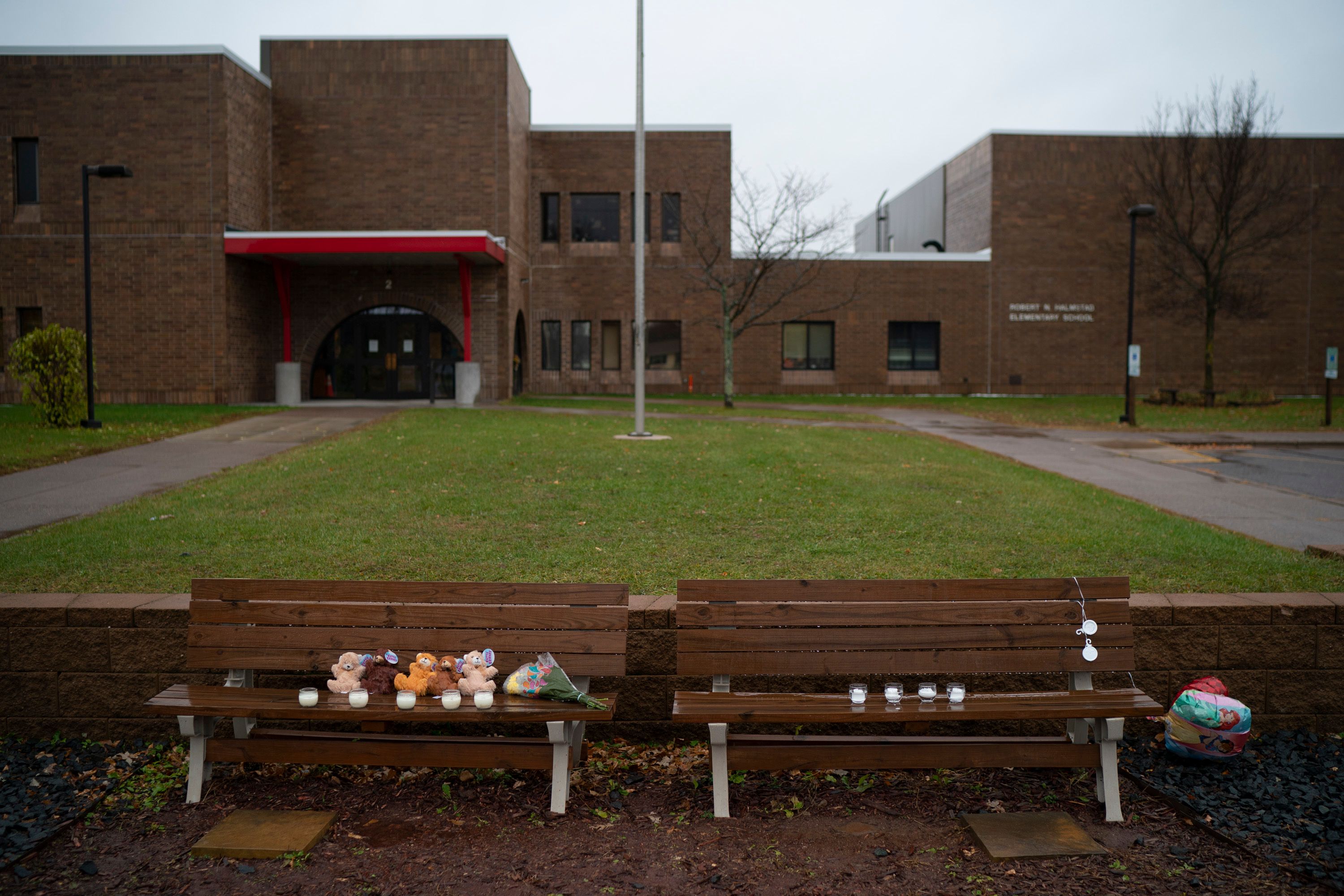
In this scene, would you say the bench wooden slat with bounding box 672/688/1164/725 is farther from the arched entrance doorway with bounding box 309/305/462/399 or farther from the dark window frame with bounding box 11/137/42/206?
the dark window frame with bounding box 11/137/42/206

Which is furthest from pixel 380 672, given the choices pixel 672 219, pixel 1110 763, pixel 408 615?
pixel 672 219

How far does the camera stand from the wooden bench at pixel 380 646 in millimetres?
4363

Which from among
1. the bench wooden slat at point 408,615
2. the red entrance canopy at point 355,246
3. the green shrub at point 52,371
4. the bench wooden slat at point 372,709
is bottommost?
the bench wooden slat at point 372,709

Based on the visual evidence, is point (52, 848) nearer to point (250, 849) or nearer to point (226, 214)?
point (250, 849)

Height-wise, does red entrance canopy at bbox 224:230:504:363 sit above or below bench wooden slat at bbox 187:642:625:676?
above

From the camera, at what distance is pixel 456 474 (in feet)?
38.9

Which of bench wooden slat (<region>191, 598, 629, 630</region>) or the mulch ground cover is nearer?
the mulch ground cover

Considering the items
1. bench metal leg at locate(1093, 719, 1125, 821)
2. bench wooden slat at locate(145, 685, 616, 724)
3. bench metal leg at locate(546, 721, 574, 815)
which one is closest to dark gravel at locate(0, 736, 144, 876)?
bench wooden slat at locate(145, 685, 616, 724)

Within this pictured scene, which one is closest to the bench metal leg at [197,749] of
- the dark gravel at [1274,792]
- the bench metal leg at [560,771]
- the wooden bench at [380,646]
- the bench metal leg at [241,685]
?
the wooden bench at [380,646]

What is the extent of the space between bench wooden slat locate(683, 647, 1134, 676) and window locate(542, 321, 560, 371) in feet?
107

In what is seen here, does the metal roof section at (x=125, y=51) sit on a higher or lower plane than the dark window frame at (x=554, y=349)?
higher

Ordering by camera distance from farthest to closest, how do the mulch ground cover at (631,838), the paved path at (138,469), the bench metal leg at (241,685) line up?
the paved path at (138,469) < the bench metal leg at (241,685) < the mulch ground cover at (631,838)

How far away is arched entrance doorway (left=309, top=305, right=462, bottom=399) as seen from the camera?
96.5 feet

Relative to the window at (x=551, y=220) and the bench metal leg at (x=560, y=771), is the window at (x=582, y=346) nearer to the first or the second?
the window at (x=551, y=220)
